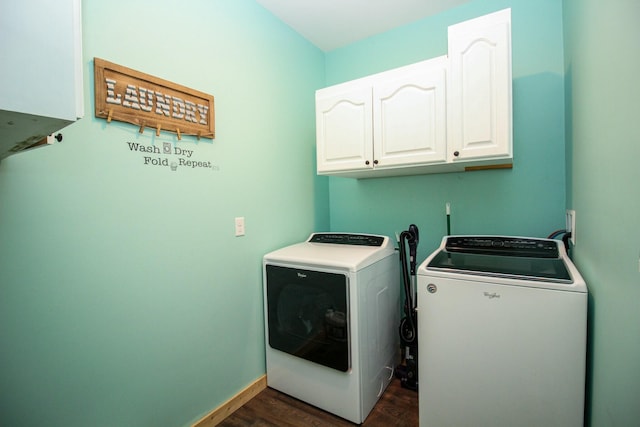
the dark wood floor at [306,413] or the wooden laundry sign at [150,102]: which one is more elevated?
the wooden laundry sign at [150,102]

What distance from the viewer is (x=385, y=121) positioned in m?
1.83

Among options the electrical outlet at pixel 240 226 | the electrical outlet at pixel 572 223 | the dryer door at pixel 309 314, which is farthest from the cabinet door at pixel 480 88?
the electrical outlet at pixel 240 226

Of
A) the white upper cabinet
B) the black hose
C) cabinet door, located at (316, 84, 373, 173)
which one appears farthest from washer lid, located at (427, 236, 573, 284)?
cabinet door, located at (316, 84, 373, 173)

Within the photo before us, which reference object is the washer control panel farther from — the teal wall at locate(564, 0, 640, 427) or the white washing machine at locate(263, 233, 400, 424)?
the white washing machine at locate(263, 233, 400, 424)

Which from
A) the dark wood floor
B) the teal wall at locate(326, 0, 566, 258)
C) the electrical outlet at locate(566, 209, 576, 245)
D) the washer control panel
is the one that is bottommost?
the dark wood floor

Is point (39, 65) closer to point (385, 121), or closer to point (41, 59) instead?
point (41, 59)

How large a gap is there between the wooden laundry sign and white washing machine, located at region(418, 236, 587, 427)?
1424 mm

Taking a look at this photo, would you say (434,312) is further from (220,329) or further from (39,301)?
(39,301)

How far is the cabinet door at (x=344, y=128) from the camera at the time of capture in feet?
6.21

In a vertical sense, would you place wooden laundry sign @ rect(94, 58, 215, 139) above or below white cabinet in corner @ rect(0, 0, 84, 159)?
above

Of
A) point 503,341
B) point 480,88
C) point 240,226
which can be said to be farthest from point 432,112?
point 240,226

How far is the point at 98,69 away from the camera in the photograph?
3.88 ft

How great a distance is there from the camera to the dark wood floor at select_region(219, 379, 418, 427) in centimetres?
166

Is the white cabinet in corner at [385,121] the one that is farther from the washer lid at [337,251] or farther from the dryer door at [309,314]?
the dryer door at [309,314]
